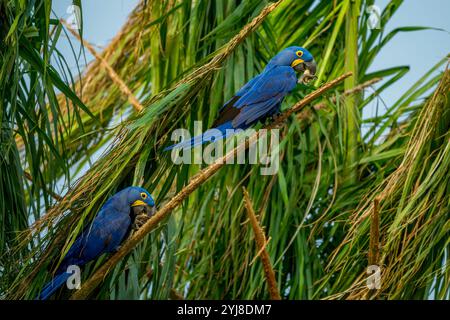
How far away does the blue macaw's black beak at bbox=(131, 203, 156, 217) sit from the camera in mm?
3730

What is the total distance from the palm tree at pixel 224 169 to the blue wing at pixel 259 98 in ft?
0.44

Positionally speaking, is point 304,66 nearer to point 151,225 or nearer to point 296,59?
point 296,59

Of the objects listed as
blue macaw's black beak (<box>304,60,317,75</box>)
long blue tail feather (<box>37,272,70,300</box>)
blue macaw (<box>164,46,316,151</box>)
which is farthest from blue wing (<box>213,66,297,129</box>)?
long blue tail feather (<box>37,272,70,300</box>)

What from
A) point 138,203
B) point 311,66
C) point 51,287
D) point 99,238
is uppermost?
point 311,66

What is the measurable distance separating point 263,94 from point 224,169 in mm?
860

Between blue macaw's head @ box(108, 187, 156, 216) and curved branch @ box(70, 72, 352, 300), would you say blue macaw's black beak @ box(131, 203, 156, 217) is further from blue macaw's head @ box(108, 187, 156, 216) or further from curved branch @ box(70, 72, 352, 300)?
curved branch @ box(70, 72, 352, 300)

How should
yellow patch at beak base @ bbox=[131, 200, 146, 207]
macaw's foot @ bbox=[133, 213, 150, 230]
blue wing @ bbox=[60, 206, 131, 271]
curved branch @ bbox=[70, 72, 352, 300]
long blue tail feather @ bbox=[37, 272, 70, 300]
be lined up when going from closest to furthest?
curved branch @ bbox=[70, 72, 352, 300] < long blue tail feather @ bbox=[37, 272, 70, 300] < blue wing @ bbox=[60, 206, 131, 271] < yellow patch at beak base @ bbox=[131, 200, 146, 207] < macaw's foot @ bbox=[133, 213, 150, 230]

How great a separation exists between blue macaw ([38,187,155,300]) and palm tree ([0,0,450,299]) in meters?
0.07

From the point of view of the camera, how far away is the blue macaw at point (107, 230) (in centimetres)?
347

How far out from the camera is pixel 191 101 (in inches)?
137

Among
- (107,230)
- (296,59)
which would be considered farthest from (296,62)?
(107,230)

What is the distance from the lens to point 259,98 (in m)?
4.05

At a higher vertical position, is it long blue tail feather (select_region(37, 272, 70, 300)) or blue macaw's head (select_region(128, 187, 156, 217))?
blue macaw's head (select_region(128, 187, 156, 217))

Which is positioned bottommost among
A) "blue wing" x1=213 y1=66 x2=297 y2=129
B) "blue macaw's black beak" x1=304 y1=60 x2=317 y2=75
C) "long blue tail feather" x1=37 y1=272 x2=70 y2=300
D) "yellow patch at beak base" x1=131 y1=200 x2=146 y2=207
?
"long blue tail feather" x1=37 y1=272 x2=70 y2=300
